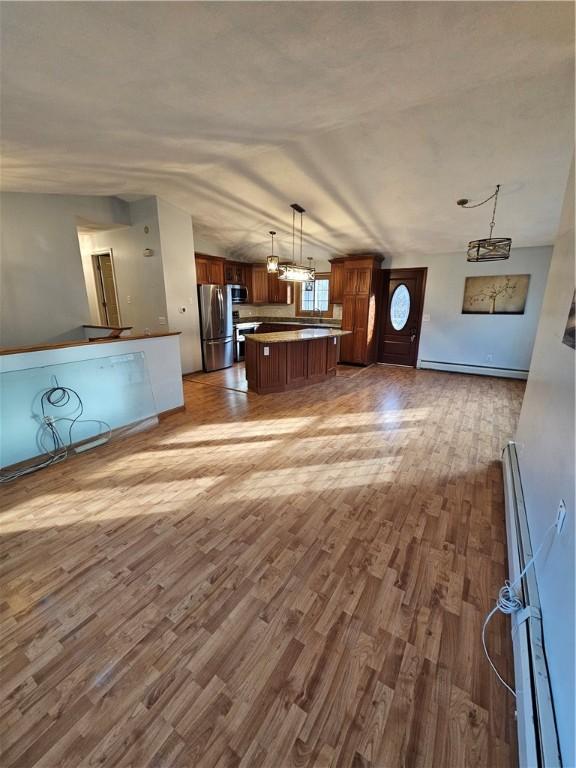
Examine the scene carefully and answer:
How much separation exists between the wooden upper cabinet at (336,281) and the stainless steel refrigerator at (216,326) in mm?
2431

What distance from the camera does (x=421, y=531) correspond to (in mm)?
2080

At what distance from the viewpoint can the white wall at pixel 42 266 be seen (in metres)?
4.06

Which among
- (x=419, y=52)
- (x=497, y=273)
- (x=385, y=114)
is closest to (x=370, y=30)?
(x=419, y=52)

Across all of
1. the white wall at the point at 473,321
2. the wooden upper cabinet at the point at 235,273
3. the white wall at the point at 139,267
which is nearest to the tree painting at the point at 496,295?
the white wall at the point at 473,321

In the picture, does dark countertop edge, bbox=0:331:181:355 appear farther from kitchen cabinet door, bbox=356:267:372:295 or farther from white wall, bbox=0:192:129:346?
kitchen cabinet door, bbox=356:267:372:295

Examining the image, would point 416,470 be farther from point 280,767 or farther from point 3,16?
point 3,16

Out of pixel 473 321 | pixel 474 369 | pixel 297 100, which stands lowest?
pixel 474 369

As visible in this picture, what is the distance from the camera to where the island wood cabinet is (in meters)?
6.77

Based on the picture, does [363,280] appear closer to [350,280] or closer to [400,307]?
[350,280]

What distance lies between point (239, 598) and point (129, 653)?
51cm

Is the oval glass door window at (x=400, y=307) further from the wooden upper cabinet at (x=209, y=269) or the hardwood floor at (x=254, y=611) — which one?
the hardwood floor at (x=254, y=611)

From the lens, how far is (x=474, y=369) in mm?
6520

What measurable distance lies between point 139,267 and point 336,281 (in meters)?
4.19

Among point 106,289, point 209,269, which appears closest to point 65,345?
point 106,289
